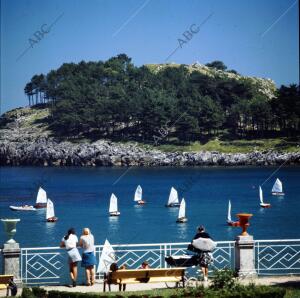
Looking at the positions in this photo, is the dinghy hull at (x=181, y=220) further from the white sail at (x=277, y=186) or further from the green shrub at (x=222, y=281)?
the green shrub at (x=222, y=281)

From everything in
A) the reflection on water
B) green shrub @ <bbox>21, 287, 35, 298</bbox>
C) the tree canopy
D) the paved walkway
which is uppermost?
the tree canopy

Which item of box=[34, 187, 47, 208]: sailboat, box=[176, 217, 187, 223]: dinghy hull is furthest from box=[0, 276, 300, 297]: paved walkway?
box=[34, 187, 47, 208]: sailboat

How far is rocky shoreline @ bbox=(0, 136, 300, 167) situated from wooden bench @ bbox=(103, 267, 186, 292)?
451 feet

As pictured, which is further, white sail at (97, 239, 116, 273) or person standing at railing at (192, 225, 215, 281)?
white sail at (97, 239, 116, 273)

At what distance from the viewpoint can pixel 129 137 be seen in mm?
176875

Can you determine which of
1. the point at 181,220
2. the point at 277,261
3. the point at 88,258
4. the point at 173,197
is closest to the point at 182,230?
the point at 181,220

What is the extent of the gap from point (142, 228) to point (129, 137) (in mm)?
108976

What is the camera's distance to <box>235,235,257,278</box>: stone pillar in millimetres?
20547

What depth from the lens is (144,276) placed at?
19328mm

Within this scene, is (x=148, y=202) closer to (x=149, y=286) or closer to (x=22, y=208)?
(x=22, y=208)

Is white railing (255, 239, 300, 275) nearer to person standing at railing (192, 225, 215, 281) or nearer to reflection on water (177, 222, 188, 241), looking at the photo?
person standing at railing (192, 225, 215, 281)

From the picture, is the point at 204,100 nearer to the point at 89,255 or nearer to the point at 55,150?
the point at 55,150

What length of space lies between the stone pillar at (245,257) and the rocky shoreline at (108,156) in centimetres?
13560

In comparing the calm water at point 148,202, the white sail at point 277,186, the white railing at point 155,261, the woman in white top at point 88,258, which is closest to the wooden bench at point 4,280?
the white railing at point 155,261
